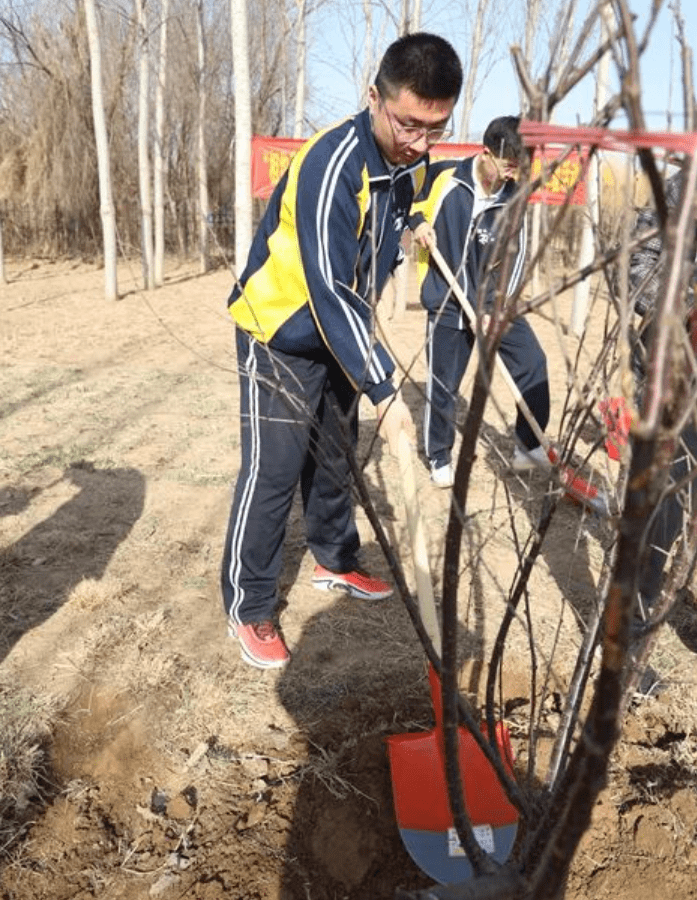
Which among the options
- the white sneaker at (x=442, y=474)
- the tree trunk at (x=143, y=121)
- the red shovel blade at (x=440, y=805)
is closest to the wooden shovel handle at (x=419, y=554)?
the red shovel blade at (x=440, y=805)

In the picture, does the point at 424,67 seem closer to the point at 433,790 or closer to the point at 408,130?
the point at 408,130

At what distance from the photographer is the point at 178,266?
1600 cm

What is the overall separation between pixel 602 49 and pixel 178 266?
1611cm

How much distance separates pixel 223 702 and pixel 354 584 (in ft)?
2.61

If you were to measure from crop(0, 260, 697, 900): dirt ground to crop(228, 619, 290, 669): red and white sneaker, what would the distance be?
0.06 metres

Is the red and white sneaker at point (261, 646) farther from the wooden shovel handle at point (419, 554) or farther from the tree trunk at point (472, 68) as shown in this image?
the tree trunk at point (472, 68)

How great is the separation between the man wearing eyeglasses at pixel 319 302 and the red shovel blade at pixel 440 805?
706 millimetres

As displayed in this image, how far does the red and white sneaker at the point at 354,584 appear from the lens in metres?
2.97

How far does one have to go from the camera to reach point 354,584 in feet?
9.76

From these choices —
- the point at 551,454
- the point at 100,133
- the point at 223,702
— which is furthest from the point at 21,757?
the point at 100,133

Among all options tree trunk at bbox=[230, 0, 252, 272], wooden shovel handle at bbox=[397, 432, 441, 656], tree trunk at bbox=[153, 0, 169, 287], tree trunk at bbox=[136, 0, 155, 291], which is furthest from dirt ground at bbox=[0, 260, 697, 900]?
tree trunk at bbox=[153, 0, 169, 287]

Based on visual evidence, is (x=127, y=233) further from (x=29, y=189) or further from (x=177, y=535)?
(x=177, y=535)

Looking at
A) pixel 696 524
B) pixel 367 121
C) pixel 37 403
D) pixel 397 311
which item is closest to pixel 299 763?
pixel 696 524

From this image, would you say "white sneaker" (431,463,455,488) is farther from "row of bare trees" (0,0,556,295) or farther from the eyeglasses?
"row of bare trees" (0,0,556,295)
